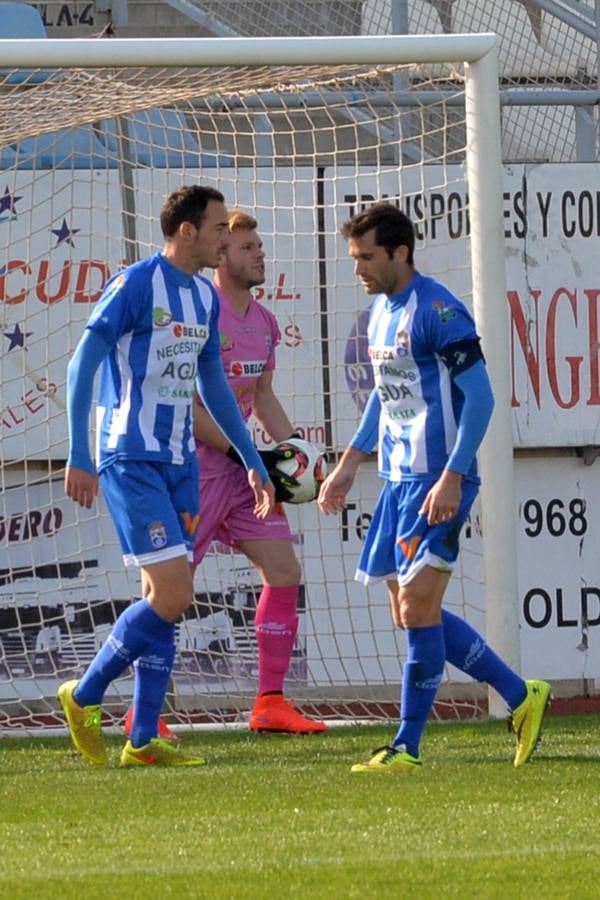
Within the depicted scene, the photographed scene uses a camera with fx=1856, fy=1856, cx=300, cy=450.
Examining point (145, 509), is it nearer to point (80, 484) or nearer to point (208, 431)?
point (80, 484)

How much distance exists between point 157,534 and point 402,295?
3.45 feet

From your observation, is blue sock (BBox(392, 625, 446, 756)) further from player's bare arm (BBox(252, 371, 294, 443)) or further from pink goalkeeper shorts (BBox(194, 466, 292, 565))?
player's bare arm (BBox(252, 371, 294, 443))

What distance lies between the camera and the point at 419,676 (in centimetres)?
569

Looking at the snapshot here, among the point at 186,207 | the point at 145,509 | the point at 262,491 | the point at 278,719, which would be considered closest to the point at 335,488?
the point at 262,491

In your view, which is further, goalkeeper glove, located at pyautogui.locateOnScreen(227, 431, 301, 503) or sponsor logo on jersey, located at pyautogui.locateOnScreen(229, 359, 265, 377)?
sponsor logo on jersey, located at pyautogui.locateOnScreen(229, 359, 265, 377)

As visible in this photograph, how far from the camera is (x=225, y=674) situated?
321 inches

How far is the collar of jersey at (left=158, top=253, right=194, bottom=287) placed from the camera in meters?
5.89

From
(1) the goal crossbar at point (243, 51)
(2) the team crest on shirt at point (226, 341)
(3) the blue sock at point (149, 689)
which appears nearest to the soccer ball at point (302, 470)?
(2) the team crest on shirt at point (226, 341)

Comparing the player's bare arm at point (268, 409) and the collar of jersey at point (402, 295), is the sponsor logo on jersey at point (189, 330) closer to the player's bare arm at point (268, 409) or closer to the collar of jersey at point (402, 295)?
the collar of jersey at point (402, 295)

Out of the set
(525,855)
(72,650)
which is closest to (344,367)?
(72,650)

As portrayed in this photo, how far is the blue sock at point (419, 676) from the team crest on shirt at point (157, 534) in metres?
0.80

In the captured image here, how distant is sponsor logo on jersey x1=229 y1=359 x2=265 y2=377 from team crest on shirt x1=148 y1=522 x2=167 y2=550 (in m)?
1.43

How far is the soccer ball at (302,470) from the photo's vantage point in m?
6.59

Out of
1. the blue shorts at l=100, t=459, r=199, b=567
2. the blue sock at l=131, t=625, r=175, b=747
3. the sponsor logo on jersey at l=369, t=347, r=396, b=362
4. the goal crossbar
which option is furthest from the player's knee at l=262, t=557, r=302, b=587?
the goal crossbar
